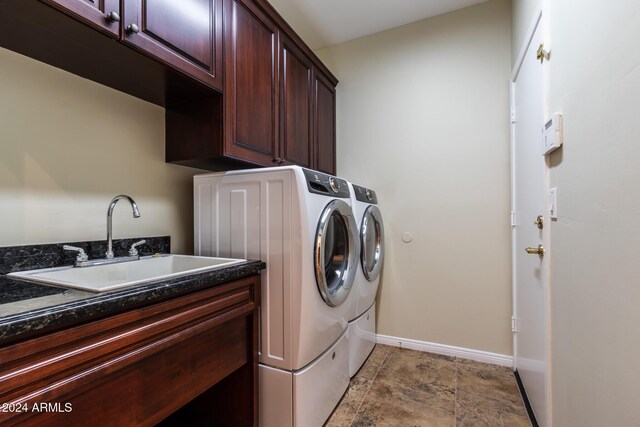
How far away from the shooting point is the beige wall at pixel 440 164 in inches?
83.9

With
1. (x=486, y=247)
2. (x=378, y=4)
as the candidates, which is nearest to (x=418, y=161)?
(x=486, y=247)

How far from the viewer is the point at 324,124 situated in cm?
241

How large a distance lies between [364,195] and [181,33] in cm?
142

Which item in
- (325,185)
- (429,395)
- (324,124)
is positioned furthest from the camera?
(324,124)

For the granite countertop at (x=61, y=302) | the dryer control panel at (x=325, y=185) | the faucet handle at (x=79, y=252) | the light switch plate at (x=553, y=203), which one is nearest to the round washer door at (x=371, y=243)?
the dryer control panel at (x=325, y=185)

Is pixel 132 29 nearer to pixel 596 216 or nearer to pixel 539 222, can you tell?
pixel 596 216

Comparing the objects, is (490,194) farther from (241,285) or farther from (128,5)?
(128,5)

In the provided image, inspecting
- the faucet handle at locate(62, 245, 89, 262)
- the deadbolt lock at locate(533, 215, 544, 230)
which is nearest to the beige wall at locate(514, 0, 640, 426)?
the deadbolt lock at locate(533, 215, 544, 230)

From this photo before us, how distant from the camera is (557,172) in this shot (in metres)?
1.16

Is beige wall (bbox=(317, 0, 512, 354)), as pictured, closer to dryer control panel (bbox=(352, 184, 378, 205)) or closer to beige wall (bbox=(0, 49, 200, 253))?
dryer control panel (bbox=(352, 184, 378, 205))

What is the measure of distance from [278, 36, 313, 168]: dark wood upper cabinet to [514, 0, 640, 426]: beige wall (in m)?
1.37

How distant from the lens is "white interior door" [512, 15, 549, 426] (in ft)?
4.43

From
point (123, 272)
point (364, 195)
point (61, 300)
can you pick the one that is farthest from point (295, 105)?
A: point (61, 300)

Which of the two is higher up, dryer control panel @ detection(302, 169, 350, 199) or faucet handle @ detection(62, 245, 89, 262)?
dryer control panel @ detection(302, 169, 350, 199)
